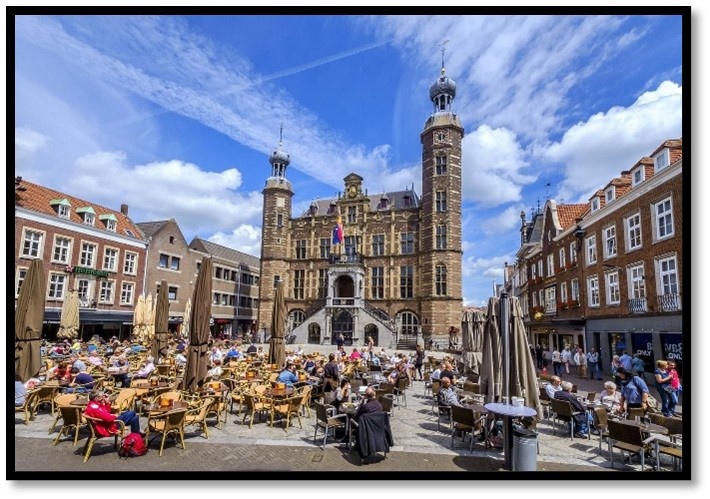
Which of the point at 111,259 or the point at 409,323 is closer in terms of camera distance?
the point at 111,259

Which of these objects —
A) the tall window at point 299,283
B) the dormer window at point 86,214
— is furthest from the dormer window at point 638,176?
the dormer window at point 86,214

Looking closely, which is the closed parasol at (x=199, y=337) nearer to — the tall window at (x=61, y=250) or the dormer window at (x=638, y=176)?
the dormer window at (x=638, y=176)

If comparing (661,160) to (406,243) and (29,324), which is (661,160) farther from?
(406,243)

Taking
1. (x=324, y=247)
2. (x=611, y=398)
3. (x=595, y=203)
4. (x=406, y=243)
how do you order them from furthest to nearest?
(x=324, y=247) → (x=406, y=243) → (x=595, y=203) → (x=611, y=398)

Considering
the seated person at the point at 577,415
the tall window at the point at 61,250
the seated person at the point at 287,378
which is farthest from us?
the tall window at the point at 61,250

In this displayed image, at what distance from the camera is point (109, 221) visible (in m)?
31.3

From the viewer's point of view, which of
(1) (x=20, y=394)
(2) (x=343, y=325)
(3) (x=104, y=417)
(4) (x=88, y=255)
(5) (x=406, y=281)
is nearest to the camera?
(3) (x=104, y=417)

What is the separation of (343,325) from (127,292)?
18.4m

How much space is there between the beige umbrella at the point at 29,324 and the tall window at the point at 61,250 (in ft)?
67.4

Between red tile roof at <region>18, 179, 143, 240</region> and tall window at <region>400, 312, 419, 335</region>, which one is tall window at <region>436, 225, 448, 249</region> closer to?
tall window at <region>400, 312, 419, 335</region>

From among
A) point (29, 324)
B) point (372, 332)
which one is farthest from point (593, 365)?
point (372, 332)

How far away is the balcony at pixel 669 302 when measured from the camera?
14.1m

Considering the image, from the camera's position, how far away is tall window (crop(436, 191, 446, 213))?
37.1 m

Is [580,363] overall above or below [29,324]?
below
